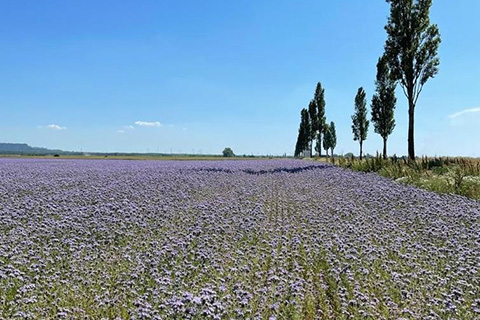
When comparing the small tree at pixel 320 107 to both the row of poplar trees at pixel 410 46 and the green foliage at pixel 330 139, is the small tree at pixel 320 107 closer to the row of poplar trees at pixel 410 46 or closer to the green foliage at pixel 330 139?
the green foliage at pixel 330 139

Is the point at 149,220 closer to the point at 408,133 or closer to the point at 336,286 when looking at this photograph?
the point at 336,286

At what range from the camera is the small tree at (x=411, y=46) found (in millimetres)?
30703

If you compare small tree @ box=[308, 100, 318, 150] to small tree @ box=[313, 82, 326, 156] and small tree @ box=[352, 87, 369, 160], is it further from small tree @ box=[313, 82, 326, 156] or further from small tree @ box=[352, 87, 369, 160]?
small tree @ box=[352, 87, 369, 160]

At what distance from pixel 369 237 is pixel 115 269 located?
→ 15.8 feet

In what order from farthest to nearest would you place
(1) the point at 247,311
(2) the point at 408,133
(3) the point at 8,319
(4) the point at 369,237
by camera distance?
(2) the point at 408,133
(4) the point at 369,237
(1) the point at 247,311
(3) the point at 8,319

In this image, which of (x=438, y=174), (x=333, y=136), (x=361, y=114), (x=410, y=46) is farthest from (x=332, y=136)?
(x=438, y=174)

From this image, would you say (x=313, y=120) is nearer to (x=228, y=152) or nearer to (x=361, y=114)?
(x=361, y=114)

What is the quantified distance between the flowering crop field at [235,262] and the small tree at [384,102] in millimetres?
43552

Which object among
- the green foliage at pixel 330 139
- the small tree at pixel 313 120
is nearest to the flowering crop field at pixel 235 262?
the small tree at pixel 313 120

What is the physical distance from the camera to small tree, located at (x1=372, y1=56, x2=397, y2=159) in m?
51.7

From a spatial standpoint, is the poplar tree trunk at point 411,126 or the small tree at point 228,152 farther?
the small tree at point 228,152

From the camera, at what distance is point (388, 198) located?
1241 cm

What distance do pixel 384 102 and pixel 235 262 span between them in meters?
50.7

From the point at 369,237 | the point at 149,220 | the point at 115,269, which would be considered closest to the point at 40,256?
the point at 115,269
